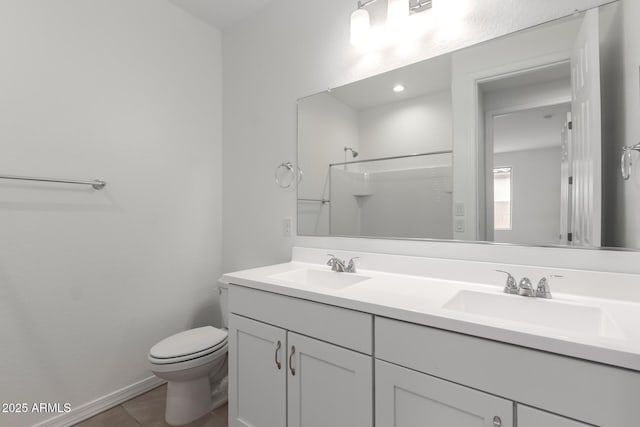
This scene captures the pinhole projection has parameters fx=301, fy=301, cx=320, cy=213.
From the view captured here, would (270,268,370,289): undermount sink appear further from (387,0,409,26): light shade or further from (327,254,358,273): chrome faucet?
(387,0,409,26): light shade

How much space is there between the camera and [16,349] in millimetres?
1429

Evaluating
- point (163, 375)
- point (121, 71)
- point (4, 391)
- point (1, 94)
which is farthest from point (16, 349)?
point (121, 71)

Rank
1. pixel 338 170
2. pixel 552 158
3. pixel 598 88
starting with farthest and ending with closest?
pixel 338 170 < pixel 552 158 < pixel 598 88

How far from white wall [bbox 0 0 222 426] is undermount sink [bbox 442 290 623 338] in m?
1.80

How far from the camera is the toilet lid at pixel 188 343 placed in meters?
1.54

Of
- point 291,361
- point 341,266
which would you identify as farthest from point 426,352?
point 341,266

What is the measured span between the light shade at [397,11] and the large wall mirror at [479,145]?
227mm

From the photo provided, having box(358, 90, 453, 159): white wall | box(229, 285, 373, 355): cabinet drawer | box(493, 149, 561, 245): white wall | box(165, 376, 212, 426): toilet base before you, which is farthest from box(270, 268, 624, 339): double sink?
box(165, 376, 212, 426): toilet base

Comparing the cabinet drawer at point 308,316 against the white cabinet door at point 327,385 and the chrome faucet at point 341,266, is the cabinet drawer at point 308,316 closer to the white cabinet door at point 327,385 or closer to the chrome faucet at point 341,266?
the white cabinet door at point 327,385

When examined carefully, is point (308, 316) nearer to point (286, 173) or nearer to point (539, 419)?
point (539, 419)

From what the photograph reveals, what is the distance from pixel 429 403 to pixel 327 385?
0.37 meters

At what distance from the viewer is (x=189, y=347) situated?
160 cm

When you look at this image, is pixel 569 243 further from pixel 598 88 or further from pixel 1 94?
pixel 1 94

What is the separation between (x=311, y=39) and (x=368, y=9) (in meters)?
0.38
